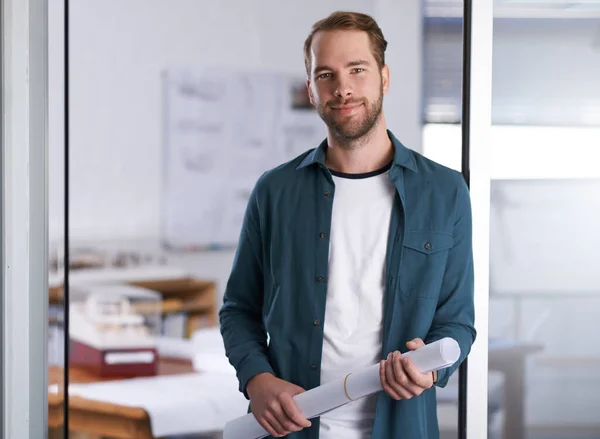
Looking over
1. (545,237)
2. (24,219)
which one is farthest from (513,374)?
(24,219)

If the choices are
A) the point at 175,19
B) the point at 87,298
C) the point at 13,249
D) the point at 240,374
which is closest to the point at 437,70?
the point at 175,19

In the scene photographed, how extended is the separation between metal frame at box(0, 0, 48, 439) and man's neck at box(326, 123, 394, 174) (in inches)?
43.8

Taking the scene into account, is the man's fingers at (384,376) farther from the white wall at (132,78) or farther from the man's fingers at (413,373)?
the white wall at (132,78)

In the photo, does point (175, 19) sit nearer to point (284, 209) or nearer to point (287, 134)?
point (287, 134)

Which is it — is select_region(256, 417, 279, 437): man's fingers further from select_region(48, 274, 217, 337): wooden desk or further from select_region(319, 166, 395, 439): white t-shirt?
select_region(48, 274, 217, 337): wooden desk

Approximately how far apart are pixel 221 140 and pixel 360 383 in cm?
105

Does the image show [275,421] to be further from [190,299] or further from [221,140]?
[221,140]

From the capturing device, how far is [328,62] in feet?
4.80

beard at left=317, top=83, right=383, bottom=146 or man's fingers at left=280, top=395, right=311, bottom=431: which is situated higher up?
beard at left=317, top=83, right=383, bottom=146

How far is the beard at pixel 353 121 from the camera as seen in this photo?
4.76 ft

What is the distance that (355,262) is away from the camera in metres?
1.49

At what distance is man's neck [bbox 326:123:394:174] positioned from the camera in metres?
1.51

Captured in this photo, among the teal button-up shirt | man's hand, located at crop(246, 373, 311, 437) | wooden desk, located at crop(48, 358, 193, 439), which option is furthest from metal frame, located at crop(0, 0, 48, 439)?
man's hand, located at crop(246, 373, 311, 437)

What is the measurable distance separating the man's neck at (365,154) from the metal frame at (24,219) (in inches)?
43.8
